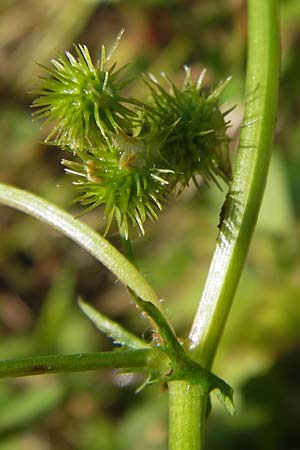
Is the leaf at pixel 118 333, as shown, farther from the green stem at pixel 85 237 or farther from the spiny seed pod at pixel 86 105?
the spiny seed pod at pixel 86 105

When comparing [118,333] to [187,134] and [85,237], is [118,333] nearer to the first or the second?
[85,237]

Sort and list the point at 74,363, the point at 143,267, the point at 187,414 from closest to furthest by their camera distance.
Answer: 1. the point at 74,363
2. the point at 187,414
3. the point at 143,267

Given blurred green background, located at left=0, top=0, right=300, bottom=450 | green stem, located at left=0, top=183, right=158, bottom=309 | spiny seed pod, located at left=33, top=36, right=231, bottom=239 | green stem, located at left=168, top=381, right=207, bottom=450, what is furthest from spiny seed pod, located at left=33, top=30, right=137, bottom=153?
blurred green background, located at left=0, top=0, right=300, bottom=450

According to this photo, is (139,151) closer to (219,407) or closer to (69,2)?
(219,407)

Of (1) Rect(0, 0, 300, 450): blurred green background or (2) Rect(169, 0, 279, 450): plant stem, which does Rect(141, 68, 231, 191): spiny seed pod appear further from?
(1) Rect(0, 0, 300, 450): blurred green background

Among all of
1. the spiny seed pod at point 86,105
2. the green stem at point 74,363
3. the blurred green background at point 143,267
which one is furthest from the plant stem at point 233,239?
the blurred green background at point 143,267

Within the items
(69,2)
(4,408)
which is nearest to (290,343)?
(4,408)

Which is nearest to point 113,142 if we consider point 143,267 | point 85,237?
point 85,237
